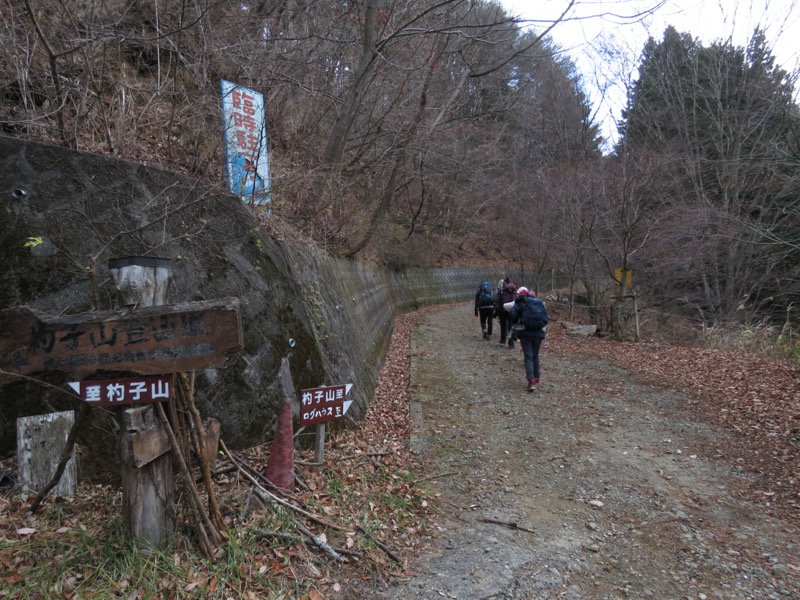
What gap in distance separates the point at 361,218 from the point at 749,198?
14582mm

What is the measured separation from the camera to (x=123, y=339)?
8.97ft

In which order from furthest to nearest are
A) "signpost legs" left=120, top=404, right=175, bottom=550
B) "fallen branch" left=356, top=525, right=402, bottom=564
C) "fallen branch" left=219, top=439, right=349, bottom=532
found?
"fallen branch" left=219, top=439, right=349, bottom=532
"fallen branch" left=356, top=525, right=402, bottom=564
"signpost legs" left=120, top=404, right=175, bottom=550

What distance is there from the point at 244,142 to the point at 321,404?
4.15 m

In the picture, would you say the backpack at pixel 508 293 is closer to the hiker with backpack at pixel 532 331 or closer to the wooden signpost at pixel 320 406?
the hiker with backpack at pixel 532 331

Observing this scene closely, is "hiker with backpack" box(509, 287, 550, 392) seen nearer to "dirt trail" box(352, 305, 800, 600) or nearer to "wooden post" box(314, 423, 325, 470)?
"dirt trail" box(352, 305, 800, 600)

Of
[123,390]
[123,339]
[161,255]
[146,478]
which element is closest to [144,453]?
[146,478]

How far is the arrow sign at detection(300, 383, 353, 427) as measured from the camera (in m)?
4.18

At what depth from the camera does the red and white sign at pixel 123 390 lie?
267 centimetres

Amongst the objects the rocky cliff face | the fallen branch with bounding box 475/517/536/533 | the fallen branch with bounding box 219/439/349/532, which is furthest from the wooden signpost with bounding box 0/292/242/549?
the fallen branch with bounding box 475/517/536/533

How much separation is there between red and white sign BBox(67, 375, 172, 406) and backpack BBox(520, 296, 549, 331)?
21.0ft

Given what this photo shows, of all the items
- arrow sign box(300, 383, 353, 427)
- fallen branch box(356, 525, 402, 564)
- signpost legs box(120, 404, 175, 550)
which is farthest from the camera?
arrow sign box(300, 383, 353, 427)

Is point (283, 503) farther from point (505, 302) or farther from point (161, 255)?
point (505, 302)

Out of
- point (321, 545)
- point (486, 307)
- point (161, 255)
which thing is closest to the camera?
point (321, 545)

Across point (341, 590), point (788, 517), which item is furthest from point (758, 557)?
point (341, 590)
